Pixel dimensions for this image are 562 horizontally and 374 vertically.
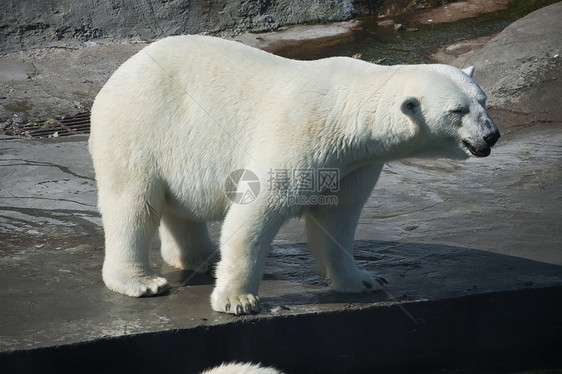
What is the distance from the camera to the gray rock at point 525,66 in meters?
9.02

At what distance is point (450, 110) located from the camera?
3701mm

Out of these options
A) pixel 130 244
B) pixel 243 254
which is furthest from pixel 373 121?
pixel 130 244

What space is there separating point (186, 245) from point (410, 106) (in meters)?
1.59

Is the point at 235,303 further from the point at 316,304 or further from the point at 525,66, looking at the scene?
the point at 525,66

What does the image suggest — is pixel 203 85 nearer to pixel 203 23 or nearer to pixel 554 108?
pixel 554 108

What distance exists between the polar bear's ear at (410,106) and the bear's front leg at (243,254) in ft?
2.54

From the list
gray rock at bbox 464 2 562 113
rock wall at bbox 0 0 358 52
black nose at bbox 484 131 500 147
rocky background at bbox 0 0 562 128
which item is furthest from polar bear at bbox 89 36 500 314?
rock wall at bbox 0 0 358 52

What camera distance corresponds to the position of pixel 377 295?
417 centimetres

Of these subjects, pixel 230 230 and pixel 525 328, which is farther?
pixel 525 328

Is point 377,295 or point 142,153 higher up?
point 142,153

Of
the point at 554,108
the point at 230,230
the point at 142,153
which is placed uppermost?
the point at 142,153

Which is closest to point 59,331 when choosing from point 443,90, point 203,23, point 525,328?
point 443,90

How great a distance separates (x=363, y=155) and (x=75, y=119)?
16.9ft

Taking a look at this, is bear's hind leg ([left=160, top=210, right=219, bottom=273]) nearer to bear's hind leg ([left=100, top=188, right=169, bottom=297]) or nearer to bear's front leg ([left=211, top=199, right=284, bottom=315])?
bear's hind leg ([left=100, top=188, right=169, bottom=297])
